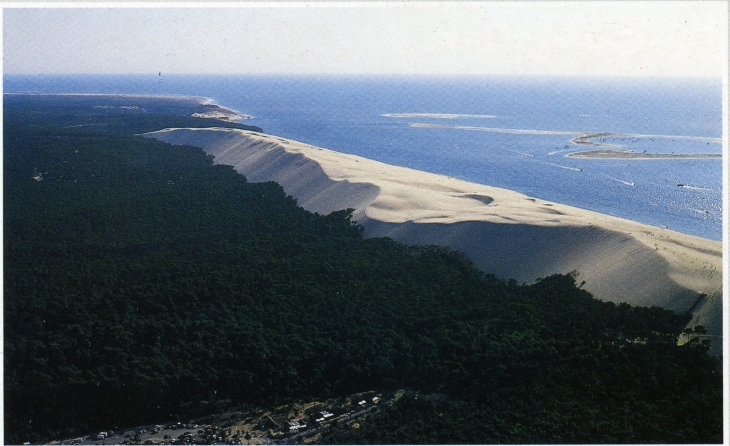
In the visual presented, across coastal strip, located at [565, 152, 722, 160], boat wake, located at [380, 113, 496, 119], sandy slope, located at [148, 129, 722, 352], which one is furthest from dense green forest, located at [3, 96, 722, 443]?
boat wake, located at [380, 113, 496, 119]

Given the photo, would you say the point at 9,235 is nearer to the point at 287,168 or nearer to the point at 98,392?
the point at 98,392

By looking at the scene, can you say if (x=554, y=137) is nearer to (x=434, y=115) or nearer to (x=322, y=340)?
(x=434, y=115)

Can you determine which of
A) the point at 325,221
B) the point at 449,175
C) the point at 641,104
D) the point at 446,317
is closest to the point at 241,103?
the point at 641,104

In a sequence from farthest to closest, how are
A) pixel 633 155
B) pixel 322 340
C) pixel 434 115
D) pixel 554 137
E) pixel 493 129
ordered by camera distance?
pixel 434 115
pixel 493 129
pixel 554 137
pixel 633 155
pixel 322 340

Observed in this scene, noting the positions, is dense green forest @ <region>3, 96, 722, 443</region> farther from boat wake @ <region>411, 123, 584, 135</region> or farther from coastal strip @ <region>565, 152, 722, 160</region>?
boat wake @ <region>411, 123, 584, 135</region>

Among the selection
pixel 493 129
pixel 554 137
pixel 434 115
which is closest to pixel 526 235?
pixel 554 137

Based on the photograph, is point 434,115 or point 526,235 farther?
point 434,115
